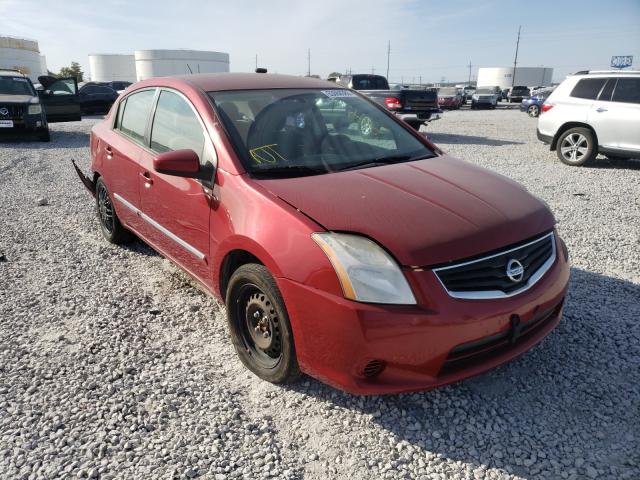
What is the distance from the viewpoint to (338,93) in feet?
12.3

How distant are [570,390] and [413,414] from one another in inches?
36.2

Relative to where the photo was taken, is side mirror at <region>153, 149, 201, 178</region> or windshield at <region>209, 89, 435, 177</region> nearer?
side mirror at <region>153, 149, 201, 178</region>

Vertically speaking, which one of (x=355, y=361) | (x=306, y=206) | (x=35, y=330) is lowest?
(x=35, y=330)

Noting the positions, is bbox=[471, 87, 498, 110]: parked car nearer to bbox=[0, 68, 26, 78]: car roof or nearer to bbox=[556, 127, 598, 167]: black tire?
bbox=[556, 127, 598, 167]: black tire

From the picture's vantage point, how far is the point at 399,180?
2812 millimetres

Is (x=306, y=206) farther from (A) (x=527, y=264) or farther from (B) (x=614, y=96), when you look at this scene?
(B) (x=614, y=96)

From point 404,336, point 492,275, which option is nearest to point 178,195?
point 404,336

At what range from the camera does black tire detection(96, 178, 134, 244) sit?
4746mm

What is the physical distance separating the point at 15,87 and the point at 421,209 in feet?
44.9

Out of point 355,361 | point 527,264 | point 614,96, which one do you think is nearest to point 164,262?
point 355,361

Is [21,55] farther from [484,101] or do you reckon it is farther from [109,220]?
[109,220]

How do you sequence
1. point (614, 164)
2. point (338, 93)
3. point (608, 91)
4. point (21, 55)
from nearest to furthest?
1. point (338, 93)
2. point (608, 91)
3. point (614, 164)
4. point (21, 55)

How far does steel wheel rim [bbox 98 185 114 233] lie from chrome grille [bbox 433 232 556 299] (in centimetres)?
365

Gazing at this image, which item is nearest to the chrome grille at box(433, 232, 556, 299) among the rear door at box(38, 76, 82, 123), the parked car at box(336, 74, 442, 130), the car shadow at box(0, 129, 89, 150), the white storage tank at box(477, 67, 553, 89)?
the parked car at box(336, 74, 442, 130)
